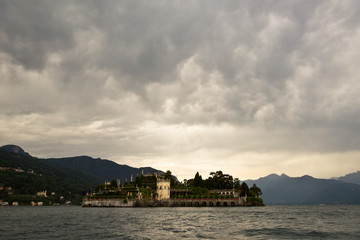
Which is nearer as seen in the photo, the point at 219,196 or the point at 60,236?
the point at 60,236

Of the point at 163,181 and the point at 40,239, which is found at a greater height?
the point at 163,181

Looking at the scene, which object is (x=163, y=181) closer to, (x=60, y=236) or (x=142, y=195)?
(x=142, y=195)

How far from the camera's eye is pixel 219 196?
641ft

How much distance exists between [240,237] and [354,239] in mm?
17899

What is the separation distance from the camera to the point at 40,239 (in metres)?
50.2

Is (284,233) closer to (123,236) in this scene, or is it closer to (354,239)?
(354,239)

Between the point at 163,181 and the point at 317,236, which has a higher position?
the point at 163,181

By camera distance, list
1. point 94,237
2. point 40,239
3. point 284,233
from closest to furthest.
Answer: point 40,239, point 94,237, point 284,233

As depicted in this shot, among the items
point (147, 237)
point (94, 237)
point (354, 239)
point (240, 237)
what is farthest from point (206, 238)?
point (354, 239)

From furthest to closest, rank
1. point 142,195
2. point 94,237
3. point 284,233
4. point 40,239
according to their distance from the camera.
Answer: point 142,195 → point 284,233 → point 94,237 → point 40,239

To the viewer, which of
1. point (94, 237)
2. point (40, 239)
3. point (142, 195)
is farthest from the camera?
point (142, 195)

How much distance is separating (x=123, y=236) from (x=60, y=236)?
10.2 m

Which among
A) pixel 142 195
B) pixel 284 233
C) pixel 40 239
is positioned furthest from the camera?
pixel 142 195

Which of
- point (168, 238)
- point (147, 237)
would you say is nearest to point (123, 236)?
point (147, 237)
